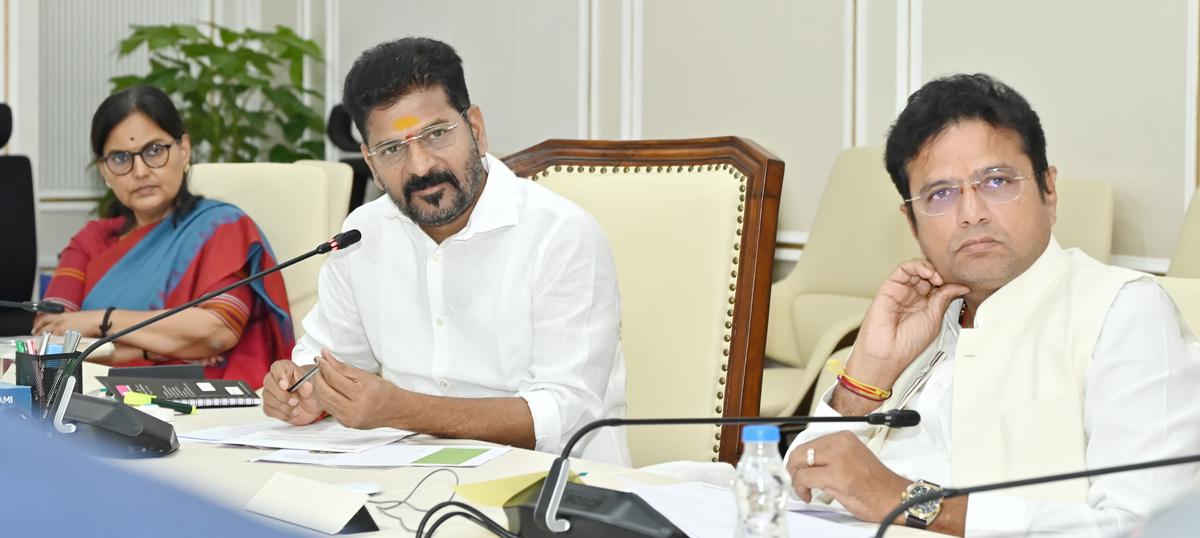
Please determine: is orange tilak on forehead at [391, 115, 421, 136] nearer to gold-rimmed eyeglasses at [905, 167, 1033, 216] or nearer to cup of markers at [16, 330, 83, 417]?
→ cup of markers at [16, 330, 83, 417]

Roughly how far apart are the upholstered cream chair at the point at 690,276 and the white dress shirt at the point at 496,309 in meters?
0.08

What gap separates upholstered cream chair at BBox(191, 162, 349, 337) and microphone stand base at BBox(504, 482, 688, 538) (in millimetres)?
1941

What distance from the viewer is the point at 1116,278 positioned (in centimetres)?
139

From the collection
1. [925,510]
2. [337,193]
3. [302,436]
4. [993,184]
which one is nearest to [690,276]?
[993,184]

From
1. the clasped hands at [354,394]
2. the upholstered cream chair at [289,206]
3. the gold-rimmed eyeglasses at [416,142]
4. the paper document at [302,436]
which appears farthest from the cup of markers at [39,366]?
the upholstered cream chair at [289,206]

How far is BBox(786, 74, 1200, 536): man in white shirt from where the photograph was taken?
1278 mm

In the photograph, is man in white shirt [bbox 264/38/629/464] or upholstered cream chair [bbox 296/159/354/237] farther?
upholstered cream chair [bbox 296/159/354/237]

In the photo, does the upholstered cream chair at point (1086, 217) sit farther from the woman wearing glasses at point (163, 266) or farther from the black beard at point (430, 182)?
the woman wearing glasses at point (163, 266)

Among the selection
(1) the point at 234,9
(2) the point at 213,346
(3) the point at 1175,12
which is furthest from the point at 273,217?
(1) the point at 234,9

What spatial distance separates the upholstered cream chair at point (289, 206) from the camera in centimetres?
296

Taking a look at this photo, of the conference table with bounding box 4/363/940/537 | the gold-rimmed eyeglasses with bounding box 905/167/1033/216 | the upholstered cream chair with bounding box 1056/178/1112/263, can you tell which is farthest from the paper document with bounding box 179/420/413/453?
the upholstered cream chair with bounding box 1056/178/1112/263

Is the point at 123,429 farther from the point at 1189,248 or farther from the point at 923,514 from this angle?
the point at 1189,248

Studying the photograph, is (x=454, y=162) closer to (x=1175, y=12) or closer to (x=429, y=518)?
(x=429, y=518)

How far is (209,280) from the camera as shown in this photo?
2768 millimetres
